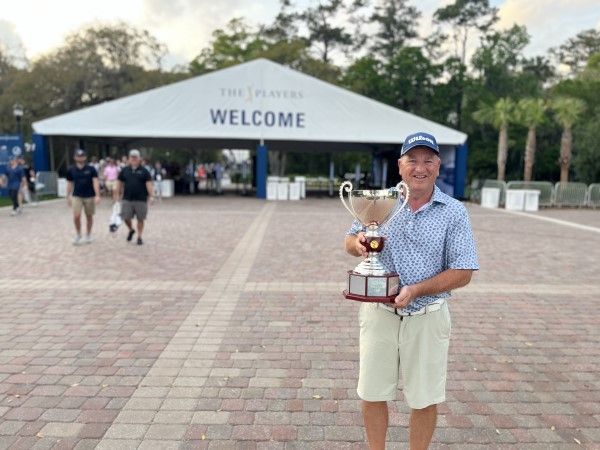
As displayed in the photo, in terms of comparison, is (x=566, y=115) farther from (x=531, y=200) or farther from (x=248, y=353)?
(x=248, y=353)

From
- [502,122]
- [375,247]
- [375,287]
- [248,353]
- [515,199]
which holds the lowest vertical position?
[248,353]

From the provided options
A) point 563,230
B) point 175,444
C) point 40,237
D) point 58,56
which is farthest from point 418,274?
point 58,56

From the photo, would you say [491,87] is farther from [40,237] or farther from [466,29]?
A: [40,237]

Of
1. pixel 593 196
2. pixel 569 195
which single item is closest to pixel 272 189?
pixel 569 195

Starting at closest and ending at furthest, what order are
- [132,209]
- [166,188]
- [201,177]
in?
[132,209]
[166,188]
[201,177]

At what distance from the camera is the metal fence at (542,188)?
20.6 m

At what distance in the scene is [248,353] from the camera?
422cm

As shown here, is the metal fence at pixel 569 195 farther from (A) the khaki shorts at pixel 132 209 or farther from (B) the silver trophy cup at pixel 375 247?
(B) the silver trophy cup at pixel 375 247

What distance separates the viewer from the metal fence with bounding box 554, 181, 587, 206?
20828 millimetres

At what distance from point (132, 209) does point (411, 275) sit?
25.5ft

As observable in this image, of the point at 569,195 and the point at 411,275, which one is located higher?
the point at 411,275

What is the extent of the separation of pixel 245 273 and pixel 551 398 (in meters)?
4.55

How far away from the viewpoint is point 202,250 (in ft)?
29.8

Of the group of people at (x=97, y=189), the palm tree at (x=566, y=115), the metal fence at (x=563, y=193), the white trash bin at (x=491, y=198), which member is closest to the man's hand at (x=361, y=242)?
the group of people at (x=97, y=189)
